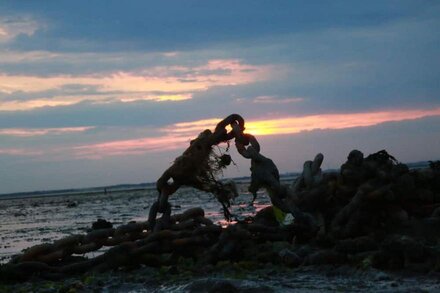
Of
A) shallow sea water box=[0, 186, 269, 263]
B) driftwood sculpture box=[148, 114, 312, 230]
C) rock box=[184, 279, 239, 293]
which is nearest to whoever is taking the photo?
rock box=[184, 279, 239, 293]

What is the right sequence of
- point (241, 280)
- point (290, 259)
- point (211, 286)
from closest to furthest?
point (211, 286) → point (241, 280) → point (290, 259)

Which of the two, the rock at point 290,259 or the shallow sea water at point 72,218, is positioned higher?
the rock at point 290,259

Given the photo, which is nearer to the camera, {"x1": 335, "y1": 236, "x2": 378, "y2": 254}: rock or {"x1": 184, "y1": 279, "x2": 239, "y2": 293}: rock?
{"x1": 184, "y1": 279, "x2": 239, "y2": 293}: rock

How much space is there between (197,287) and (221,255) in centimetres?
138

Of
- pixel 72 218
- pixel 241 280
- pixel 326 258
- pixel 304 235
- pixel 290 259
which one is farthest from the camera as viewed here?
pixel 72 218

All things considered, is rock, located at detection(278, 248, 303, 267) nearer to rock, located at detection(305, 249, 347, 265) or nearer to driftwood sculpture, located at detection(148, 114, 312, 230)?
rock, located at detection(305, 249, 347, 265)

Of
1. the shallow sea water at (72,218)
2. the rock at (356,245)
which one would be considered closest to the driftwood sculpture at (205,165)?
the rock at (356,245)

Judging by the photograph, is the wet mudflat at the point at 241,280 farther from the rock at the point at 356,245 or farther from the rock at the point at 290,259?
the rock at the point at 356,245

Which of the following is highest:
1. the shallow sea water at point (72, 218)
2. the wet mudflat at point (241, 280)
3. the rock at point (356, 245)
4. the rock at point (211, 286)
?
the rock at point (356, 245)

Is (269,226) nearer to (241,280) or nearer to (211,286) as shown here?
(241,280)

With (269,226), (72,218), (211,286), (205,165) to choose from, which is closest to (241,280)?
(211,286)

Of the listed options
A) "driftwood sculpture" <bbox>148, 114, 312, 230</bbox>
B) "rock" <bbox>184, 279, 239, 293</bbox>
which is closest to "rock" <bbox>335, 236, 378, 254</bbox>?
"driftwood sculpture" <bbox>148, 114, 312, 230</bbox>

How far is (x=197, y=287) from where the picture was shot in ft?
16.0

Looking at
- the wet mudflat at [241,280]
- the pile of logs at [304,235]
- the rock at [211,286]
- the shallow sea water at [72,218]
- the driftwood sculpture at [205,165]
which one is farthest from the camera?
the shallow sea water at [72,218]
